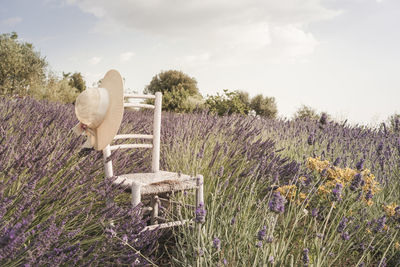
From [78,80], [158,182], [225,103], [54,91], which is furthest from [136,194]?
[78,80]

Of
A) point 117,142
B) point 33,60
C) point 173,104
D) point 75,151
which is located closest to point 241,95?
point 173,104

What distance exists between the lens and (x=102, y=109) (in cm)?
191

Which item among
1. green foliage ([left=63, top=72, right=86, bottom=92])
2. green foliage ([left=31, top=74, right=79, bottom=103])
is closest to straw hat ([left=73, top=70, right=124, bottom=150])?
green foliage ([left=31, top=74, right=79, bottom=103])

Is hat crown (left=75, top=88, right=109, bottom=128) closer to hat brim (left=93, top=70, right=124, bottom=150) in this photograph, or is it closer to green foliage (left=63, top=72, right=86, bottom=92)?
hat brim (left=93, top=70, right=124, bottom=150)

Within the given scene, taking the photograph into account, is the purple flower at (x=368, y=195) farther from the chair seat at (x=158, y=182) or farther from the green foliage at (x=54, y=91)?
the green foliage at (x=54, y=91)

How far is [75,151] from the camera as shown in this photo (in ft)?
6.61

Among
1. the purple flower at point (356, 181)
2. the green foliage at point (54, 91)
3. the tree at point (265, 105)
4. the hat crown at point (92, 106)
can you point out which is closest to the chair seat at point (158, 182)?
the hat crown at point (92, 106)

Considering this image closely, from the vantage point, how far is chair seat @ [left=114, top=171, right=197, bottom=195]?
189 cm

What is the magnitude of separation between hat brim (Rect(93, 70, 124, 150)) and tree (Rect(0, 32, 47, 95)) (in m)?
16.4

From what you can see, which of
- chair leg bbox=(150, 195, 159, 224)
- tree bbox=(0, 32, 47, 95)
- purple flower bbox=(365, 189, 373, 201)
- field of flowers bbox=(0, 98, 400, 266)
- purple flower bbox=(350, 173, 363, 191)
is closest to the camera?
field of flowers bbox=(0, 98, 400, 266)

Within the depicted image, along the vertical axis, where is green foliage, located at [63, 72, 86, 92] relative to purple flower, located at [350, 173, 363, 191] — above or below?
above

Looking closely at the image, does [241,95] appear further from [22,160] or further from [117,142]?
[22,160]

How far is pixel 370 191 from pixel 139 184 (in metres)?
1.11

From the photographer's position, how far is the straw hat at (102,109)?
185 centimetres
